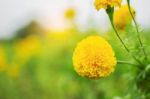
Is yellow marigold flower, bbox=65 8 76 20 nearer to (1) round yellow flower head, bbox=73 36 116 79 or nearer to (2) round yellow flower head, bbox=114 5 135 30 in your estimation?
(2) round yellow flower head, bbox=114 5 135 30

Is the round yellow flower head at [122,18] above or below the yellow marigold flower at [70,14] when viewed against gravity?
above

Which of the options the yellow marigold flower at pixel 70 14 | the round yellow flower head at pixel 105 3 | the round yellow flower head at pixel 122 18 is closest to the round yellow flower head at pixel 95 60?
the round yellow flower head at pixel 105 3

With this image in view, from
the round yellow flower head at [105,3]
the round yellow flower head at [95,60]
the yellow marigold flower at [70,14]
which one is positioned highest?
the round yellow flower head at [105,3]

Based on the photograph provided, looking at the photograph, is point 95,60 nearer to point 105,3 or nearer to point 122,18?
point 105,3

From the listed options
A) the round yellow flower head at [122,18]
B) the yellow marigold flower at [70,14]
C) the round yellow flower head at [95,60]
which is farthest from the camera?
the yellow marigold flower at [70,14]

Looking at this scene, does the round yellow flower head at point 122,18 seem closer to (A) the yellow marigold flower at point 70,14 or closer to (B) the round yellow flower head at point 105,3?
(B) the round yellow flower head at point 105,3

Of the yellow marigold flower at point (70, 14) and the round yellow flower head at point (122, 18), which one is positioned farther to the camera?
the yellow marigold flower at point (70, 14)

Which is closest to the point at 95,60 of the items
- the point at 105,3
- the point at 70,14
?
the point at 105,3
